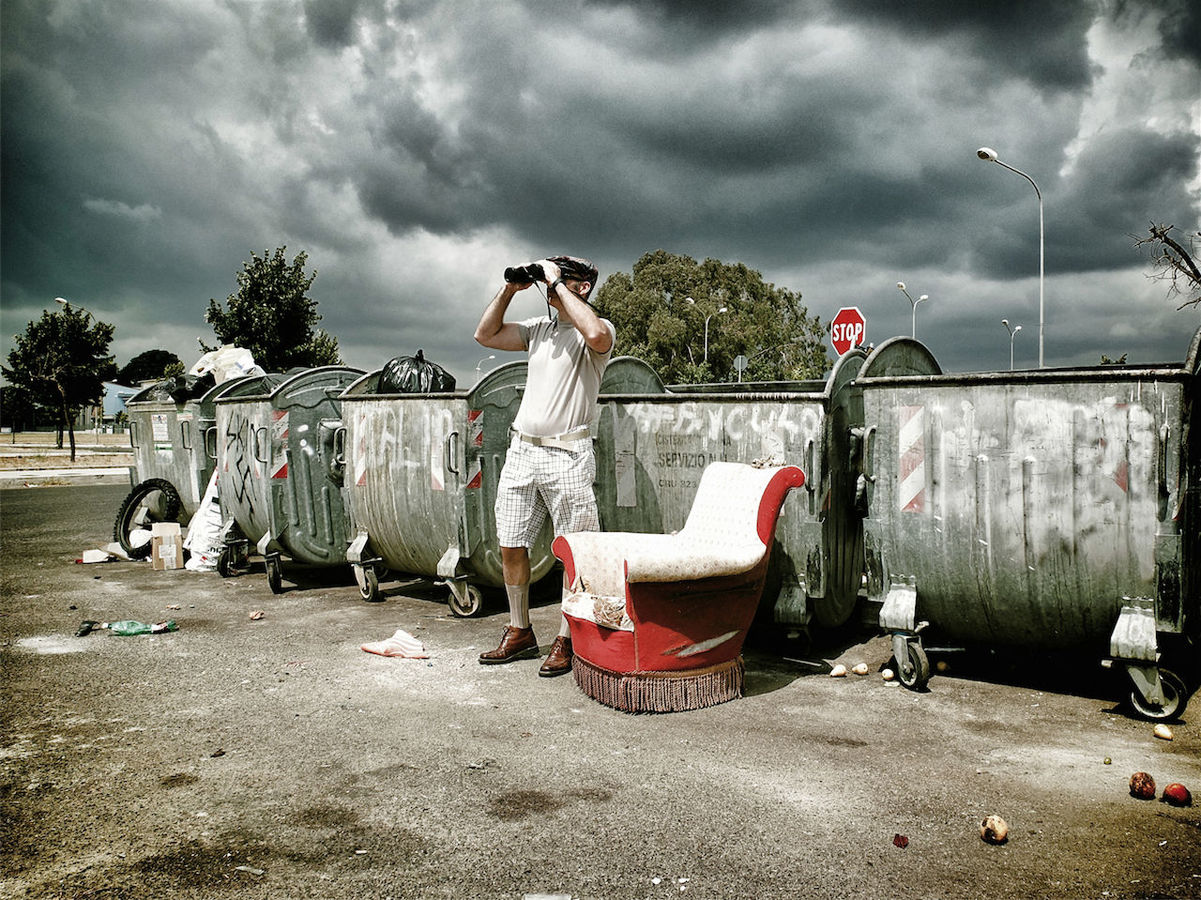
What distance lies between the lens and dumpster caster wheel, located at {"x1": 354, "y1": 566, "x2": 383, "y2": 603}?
6.61 meters

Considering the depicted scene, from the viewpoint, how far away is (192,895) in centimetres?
240

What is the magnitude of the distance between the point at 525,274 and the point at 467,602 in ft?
8.41

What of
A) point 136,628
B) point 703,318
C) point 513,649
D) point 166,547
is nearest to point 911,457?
point 513,649

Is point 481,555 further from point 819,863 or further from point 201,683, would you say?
point 819,863

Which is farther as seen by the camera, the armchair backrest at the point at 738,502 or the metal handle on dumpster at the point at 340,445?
the metal handle on dumpster at the point at 340,445

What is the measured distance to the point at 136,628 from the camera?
555cm

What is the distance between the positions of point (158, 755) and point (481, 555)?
8.88 feet

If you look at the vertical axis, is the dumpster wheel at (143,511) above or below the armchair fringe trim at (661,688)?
above

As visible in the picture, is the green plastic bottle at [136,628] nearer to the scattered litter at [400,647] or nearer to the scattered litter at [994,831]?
the scattered litter at [400,647]

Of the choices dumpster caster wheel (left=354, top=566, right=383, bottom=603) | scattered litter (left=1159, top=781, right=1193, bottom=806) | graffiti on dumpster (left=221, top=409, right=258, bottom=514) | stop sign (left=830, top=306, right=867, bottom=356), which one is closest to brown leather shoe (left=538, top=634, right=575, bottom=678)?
dumpster caster wheel (left=354, top=566, right=383, bottom=603)

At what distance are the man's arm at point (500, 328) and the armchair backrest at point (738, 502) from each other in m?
1.31

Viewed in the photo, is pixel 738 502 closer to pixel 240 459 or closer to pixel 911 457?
pixel 911 457

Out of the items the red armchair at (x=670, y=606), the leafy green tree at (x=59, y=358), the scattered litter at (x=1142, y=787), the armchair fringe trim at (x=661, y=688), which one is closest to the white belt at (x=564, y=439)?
the red armchair at (x=670, y=606)

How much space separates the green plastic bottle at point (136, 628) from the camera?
18.1ft
